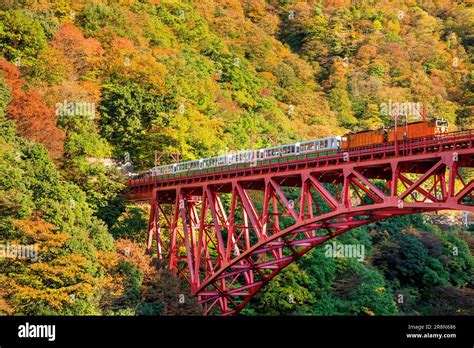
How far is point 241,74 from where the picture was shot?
10188 centimetres

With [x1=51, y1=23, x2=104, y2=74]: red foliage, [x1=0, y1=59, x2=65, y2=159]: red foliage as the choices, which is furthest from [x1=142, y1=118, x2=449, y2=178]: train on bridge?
[x1=51, y1=23, x2=104, y2=74]: red foliage

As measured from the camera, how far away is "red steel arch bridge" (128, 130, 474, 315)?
43.6 metres

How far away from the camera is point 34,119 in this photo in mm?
66375

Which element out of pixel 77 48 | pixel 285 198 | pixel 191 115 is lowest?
pixel 285 198

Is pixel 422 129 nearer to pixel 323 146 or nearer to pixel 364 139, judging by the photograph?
pixel 364 139

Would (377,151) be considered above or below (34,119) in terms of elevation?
below

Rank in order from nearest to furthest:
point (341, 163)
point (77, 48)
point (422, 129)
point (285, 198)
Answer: point (422, 129) < point (341, 163) < point (285, 198) < point (77, 48)

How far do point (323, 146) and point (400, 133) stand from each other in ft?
19.7

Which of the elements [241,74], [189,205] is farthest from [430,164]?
[241,74]

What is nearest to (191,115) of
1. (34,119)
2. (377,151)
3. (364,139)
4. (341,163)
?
(34,119)

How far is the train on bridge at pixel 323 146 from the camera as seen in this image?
149 feet

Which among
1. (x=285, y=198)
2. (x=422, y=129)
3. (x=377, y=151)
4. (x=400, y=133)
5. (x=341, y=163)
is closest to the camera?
(x=422, y=129)

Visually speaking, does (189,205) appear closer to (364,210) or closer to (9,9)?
(364,210)

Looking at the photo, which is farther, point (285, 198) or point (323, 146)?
point (323, 146)
